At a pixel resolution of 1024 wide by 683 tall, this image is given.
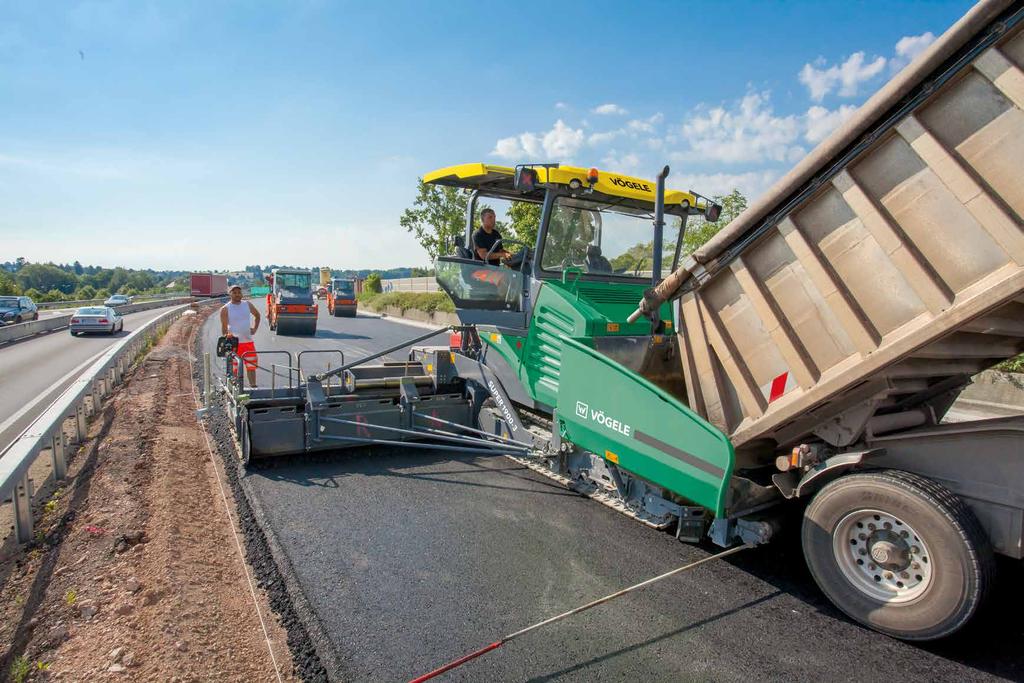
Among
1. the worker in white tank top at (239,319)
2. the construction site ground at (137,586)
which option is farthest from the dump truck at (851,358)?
the worker in white tank top at (239,319)

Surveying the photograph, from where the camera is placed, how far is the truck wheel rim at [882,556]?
128 inches

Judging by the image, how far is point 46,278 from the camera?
406 feet

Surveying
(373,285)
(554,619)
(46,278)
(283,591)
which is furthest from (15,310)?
(46,278)

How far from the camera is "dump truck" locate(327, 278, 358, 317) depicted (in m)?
34.8

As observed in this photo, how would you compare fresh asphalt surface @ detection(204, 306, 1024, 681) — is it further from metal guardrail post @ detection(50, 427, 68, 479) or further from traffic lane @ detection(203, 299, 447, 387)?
traffic lane @ detection(203, 299, 447, 387)

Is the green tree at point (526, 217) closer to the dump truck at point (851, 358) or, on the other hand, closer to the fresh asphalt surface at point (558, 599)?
the dump truck at point (851, 358)

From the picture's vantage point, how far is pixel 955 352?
11.5 ft

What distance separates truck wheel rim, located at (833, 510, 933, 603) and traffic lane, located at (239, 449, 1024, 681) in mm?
278

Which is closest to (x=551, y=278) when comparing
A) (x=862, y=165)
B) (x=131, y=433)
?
(x=862, y=165)

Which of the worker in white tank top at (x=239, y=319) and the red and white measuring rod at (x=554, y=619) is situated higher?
the worker in white tank top at (x=239, y=319)

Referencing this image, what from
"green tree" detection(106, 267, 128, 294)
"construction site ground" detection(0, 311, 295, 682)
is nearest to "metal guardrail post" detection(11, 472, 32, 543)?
"construction site ground" detection(0, 311, 295, 682)

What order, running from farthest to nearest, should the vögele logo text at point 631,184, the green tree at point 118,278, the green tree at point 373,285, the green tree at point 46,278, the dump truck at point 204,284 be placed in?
the green tree at point 118,278, the green tree at point 46,278, the dump truck at point 204,284, the green tree at point 373,285, the vögele logo text at point 631,184

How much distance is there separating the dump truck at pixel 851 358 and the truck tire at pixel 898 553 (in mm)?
10

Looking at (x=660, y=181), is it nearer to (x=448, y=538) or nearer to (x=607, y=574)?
(x=607, y=574)
